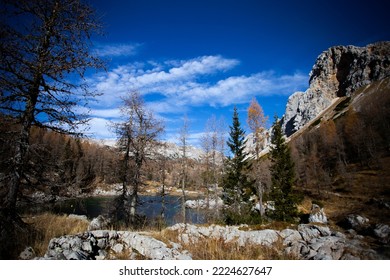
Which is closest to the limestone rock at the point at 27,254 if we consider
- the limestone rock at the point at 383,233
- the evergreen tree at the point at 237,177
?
the limestone rock at the point at 383,233

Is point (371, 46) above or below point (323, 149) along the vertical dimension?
above

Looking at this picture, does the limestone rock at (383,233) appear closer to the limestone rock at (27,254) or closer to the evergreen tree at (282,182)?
the limestone rock at (27,254)

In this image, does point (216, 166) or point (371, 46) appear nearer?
point (371, 46)

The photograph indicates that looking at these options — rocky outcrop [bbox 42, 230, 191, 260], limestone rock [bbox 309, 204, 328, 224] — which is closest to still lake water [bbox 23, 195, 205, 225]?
rocky outcrop [bbox 42, 230, 191, 260]

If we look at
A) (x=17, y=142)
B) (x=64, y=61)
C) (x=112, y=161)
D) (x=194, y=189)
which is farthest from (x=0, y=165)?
(x=194, y=189)

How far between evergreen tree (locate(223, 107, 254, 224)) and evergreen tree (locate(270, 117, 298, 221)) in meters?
2.57

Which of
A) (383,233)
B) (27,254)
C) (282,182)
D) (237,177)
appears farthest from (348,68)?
(237,177)

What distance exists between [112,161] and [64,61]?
9728mm

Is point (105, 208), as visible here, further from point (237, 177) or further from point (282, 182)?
point (282, 182)

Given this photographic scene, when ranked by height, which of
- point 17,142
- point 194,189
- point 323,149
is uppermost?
point 323,149

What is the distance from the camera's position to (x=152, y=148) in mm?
11664

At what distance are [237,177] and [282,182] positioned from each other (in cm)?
456

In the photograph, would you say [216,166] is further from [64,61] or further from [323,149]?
[64,61]
